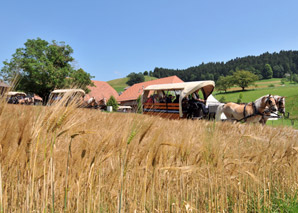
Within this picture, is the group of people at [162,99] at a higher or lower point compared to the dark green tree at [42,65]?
lower

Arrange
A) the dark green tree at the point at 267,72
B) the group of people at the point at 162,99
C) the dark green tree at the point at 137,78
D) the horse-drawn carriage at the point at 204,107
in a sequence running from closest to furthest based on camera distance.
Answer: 1. the horse-drawn carriage at the point at 204,107
2. the group of people at the point at 162,99
3. the dark green tree at the point at 267,72
4. the dark green tree at the point at 137,78

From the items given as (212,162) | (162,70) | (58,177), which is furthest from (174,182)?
(162,70)

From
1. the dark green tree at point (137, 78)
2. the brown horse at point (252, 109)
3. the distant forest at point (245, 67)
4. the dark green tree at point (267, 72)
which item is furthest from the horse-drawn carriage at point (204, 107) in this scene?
the dark green tree at point (267, 72)

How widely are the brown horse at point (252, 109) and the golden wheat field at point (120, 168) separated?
6.42 meters

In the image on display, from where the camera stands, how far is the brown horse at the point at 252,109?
8484 mm

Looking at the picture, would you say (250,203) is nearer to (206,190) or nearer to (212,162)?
(206,190)

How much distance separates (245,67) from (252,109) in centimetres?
12757

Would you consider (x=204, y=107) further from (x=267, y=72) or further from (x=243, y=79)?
(x=267, y=72)

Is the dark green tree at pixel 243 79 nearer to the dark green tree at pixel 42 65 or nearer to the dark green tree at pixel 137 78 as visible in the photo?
the dark green tree at pixel 137 78

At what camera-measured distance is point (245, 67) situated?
4860 inches

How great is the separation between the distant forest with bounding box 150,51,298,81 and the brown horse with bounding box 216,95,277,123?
4388 inches

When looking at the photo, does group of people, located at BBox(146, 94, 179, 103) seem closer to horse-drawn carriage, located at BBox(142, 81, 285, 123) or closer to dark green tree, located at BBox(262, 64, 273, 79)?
horse-drawn carriage, located at BBox(142, 81, 285, 123)

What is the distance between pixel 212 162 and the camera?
1.88m

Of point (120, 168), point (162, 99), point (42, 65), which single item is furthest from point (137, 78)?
point (120, 168)
